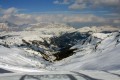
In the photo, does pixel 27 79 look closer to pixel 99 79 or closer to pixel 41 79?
pixel 41 79

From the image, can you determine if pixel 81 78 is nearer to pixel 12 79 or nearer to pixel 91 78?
pixel 91 78

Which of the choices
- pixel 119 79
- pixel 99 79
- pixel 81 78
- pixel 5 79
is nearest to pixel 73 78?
pixel 81 78

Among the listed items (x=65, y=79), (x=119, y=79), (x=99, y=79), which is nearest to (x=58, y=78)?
(x=65, y=79)

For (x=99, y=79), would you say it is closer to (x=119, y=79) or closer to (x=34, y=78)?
(x=119, y=79)

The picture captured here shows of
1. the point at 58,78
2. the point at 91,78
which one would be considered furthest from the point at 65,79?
the point at 91,78

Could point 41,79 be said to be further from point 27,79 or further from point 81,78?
point 81,78

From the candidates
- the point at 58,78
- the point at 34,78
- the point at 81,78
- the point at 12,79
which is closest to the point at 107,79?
the point at 81,78
